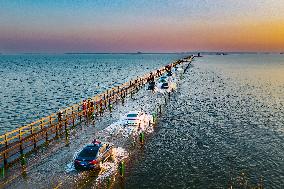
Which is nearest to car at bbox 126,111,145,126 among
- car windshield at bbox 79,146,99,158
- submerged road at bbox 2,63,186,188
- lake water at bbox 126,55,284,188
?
lake water at bbox 126,55,284,188

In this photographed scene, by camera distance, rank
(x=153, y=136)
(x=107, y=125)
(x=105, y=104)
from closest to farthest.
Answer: (x=153, y=136), (x=107, y=125), (x=105, y=104)

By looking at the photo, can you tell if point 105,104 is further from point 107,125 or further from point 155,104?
point 107,125

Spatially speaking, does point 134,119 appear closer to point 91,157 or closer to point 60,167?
point 91,157

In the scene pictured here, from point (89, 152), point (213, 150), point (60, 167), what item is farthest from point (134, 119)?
point (60, 167)

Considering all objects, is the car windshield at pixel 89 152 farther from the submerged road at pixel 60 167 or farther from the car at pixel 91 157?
the submerged road at pixel 60 167

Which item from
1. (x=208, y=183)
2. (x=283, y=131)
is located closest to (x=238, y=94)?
(x=283, y=131)

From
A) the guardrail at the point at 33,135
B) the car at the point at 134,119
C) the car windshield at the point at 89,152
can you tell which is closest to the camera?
the car windshield at the point at 89,152

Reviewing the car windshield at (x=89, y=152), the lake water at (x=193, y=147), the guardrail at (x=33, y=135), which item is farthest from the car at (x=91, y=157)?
the guardrail at (x=33, y=135)

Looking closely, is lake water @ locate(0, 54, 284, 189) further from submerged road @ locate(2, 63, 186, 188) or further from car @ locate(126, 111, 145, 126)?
car @ locate(126, 111, 145, 126)
